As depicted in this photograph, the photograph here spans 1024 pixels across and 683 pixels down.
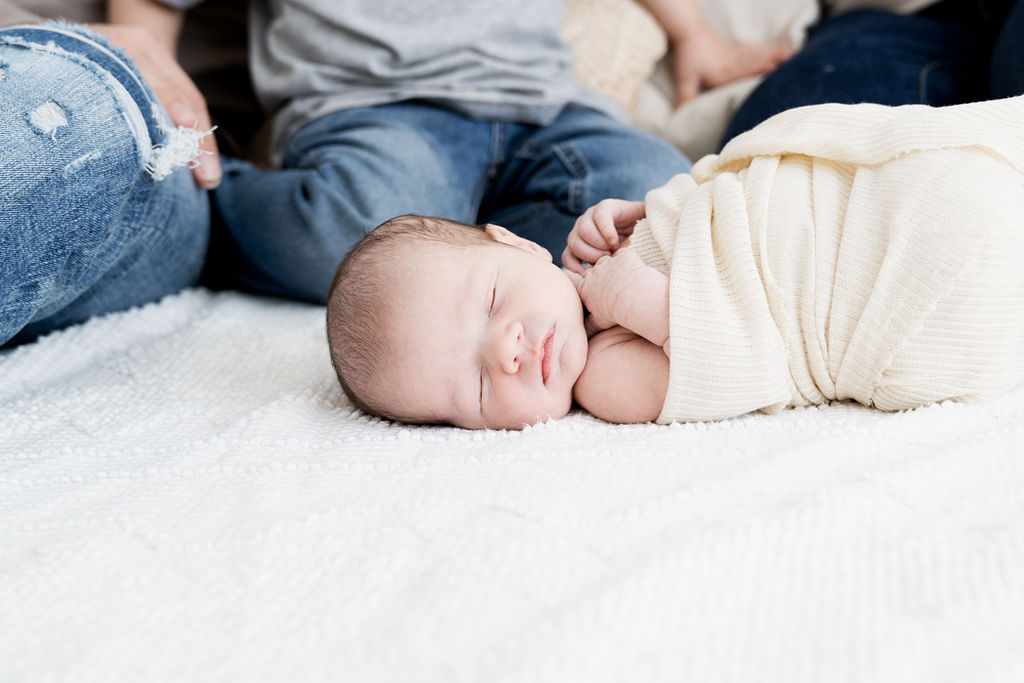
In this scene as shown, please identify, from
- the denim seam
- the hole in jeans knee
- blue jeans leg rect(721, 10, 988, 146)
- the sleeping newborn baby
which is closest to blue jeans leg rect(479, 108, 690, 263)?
the denim seam

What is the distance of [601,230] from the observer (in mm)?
997

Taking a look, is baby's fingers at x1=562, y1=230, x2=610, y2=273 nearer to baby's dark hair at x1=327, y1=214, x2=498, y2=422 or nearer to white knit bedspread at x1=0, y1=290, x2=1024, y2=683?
baby's dark hair at x1=327, y1=214, x2=498, y2=422

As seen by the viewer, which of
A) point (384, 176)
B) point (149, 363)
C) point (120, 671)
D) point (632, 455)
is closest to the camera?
point (120, 671)

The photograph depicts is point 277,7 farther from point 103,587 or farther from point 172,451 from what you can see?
point 103,587

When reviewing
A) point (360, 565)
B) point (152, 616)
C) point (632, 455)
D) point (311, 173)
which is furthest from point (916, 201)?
point (311, 173)

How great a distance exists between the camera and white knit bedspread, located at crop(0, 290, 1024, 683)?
1.60ft

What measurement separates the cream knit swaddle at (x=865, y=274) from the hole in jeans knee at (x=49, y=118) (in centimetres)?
69

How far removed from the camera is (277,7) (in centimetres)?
148

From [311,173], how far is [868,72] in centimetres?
92

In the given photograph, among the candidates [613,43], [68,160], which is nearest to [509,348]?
[68,160]

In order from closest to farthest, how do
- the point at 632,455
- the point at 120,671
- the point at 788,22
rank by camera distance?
1. the point at 120,671
2. the point at 632,455
3. the point at 788,22

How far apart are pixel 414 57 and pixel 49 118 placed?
24.8 inches

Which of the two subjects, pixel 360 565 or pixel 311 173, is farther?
pixel 311 173

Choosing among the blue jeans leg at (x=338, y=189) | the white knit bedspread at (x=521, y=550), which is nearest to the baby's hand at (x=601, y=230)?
the white knit bedspread at (x=521, y=550)
